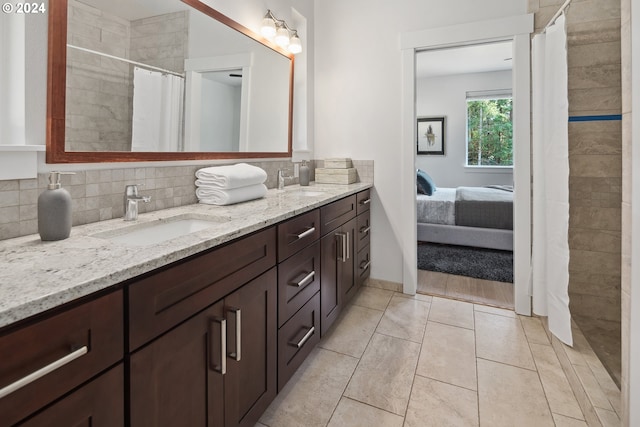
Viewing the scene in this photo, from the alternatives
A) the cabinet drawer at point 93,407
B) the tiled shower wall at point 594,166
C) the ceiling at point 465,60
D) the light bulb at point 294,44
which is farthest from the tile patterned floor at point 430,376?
the ceiling at point 465,60

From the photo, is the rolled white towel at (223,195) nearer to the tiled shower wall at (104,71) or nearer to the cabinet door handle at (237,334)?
the tiled shower wall at (104,71)

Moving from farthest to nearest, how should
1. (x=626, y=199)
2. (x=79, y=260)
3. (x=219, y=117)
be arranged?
(x=219, y=117) → (x=626, y=199) → (x=79, y=260)

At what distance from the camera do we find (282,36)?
7.91ft

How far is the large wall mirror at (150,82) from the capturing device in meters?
1.20

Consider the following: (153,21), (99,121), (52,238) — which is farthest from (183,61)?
(52,238)

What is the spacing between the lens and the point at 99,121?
1313mm

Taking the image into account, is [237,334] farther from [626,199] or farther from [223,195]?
[626,199]

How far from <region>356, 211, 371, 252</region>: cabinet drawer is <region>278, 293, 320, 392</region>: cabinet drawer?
0.82 m

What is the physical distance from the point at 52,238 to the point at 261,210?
74 cm

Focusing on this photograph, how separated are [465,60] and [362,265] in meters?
4.06

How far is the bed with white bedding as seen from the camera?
3664 mm

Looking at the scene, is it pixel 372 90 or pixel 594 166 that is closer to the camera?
pixel 594 166

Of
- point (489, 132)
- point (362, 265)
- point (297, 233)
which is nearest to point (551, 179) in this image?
point (362, 265)

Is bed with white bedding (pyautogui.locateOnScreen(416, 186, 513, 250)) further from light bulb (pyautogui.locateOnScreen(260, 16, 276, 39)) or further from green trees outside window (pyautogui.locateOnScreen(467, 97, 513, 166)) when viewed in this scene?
light bulb (pyautogui.locateOnScreen(260, 16, 276, 39))
